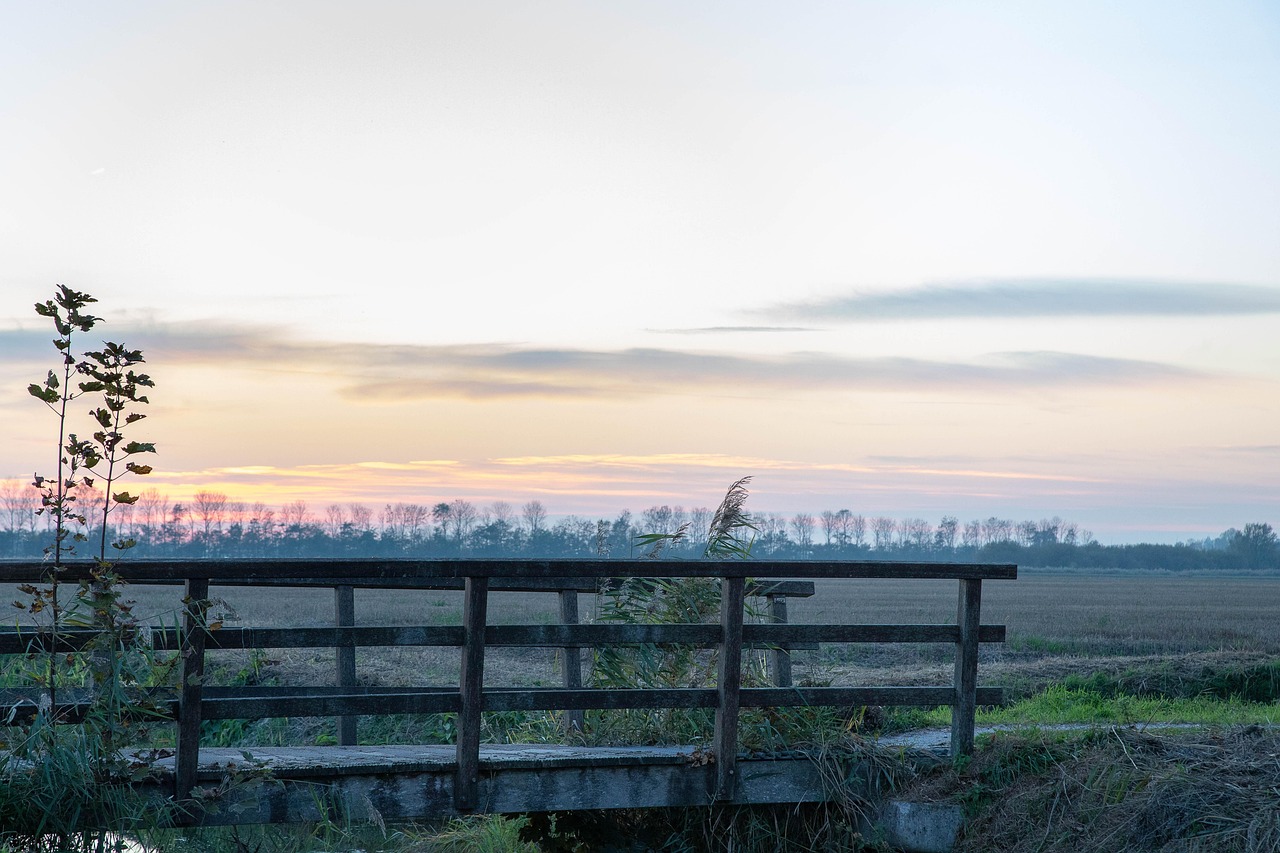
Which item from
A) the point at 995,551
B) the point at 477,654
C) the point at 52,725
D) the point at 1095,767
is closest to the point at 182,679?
the point at 52,725

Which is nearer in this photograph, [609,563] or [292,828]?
[609,563]

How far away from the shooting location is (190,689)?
20.0ft

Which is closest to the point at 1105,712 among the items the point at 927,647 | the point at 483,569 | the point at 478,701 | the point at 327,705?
the point at 478,701

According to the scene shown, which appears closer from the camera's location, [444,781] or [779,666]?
[444,781]

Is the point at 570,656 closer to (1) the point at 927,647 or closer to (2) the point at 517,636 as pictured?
(2) the point at 517,636

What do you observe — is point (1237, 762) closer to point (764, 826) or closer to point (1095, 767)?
point (1095, 767)

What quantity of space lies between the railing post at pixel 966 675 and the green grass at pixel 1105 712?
1292 mm

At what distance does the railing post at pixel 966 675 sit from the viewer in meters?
7.71

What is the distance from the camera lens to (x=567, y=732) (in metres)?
8.82

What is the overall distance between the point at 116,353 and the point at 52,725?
197 centimetres

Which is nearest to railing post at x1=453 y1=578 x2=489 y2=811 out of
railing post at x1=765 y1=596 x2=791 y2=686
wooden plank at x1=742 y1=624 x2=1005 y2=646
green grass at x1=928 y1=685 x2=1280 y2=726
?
wooden plank at x1=742 y1=624 x2=1005 y2=646

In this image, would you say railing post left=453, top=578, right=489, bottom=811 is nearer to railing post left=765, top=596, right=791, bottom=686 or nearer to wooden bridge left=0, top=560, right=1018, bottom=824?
wooden bridge left=0, top=560, right=1018, bottom=824

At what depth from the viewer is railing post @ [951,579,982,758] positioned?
7711 millimetres

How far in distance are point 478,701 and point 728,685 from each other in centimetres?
159
